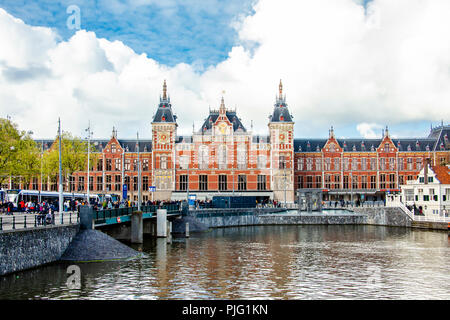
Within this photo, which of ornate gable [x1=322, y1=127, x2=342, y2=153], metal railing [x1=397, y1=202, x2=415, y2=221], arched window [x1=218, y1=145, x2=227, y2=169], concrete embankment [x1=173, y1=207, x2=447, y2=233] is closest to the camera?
metal railing [x1=397, y1=202, x2=415, y2=221]

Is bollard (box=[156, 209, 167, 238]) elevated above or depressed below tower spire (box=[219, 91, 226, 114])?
below

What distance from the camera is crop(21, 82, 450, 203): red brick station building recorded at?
3723 inches

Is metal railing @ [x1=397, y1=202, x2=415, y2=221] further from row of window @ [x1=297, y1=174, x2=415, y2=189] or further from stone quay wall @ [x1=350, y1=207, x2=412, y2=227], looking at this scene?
row of window @ [x1=297, y1=174, x2=415, y2=189]


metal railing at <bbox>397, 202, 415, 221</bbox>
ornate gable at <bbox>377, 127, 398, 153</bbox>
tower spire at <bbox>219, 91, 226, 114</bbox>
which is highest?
tower spire at <bbox>219, 91, 226, 114</bbox>

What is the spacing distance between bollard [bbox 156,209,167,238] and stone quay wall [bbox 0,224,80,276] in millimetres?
18391

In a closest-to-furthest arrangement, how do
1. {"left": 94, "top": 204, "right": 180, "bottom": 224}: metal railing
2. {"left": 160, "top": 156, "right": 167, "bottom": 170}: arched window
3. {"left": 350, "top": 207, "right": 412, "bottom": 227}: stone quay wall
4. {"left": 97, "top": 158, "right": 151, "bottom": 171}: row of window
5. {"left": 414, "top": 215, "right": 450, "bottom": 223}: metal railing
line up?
{"left": 94, "top": 204, "right": 180, "bottom": 224}: metal railing → {"left": 414, "top": 215, "right": 450, "bottom": 223}: metal railing → {"left": 350, "top": 207, "right": 412, "bottom": 227}: stone quay wall → {"left": 160, "top": 156, "right": 167, "bottom": 170}: arched window → {"left": 97, "top": 158, "right": 151, "bottom": 171}: row of window

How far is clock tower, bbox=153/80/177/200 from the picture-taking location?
94.6m

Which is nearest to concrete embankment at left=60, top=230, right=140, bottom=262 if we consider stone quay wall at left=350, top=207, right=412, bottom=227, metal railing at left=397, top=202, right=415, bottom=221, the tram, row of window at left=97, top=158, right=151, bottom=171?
the tram

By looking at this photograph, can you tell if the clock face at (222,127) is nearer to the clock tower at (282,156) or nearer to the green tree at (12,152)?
the clock tower at (282,156)

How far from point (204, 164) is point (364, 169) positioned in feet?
111

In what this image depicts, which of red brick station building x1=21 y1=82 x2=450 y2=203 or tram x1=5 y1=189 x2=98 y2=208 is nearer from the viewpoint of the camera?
tram x1=5 y1=189 x2=98 y2=208

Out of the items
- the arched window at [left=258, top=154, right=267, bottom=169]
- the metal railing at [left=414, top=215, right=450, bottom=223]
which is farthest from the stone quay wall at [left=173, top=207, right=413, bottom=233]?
the arched window at [left=258, top=154, right=267, bottom=169]

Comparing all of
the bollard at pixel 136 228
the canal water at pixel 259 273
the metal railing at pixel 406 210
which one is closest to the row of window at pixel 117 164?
the canal water at pixel 259 273

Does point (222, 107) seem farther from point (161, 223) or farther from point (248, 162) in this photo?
point (161, 223)
